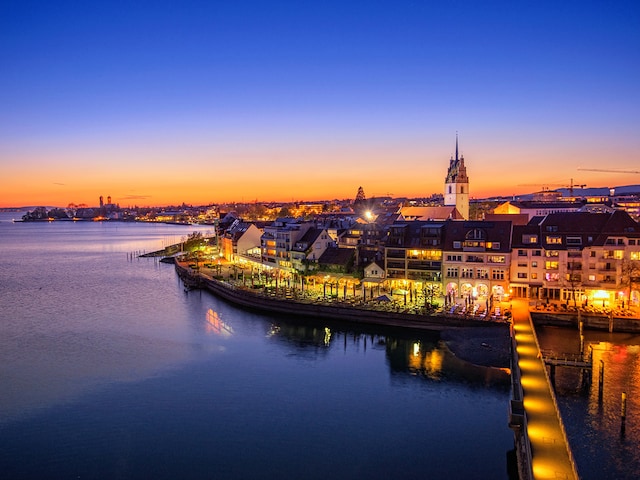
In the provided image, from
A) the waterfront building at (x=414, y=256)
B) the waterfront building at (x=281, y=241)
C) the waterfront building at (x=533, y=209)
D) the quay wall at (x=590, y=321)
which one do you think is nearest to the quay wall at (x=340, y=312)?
the quay wall at (x=590, y=321)

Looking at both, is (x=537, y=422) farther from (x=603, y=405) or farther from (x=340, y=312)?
(x=340, y=312)

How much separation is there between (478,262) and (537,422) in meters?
20.9

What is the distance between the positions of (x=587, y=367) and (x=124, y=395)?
67.0 ft

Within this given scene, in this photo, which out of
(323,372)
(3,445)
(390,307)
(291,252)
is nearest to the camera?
(3,445)

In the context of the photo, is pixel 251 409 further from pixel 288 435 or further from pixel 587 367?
pixel 587 367

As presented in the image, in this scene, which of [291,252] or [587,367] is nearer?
[587,367]

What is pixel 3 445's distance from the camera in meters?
17.8

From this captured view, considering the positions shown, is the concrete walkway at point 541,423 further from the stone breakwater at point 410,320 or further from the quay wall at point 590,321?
the quay wall at point 590,321

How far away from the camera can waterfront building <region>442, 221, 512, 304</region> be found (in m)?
35.0

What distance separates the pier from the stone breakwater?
297cm

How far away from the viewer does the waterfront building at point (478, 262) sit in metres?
35.0

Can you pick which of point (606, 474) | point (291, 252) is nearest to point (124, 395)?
point (606, 474)

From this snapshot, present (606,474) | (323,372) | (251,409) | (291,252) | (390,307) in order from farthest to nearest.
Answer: (291,252) → (390,307) → (323,372) → (251,409) → (606,474)

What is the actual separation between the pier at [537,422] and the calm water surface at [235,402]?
1.75 m
